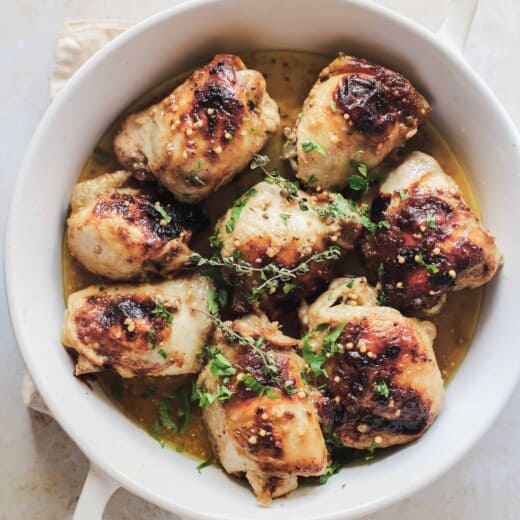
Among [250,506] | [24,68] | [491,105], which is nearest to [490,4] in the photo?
[491,105]

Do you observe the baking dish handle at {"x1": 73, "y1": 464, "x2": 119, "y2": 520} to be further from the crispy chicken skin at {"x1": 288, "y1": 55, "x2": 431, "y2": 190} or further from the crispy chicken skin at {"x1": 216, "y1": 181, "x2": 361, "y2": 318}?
the crispy chicken skin at {"x1": 288, "y1": 55, "x2": 431, "y2": 190}

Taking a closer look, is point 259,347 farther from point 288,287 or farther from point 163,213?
point 163,213

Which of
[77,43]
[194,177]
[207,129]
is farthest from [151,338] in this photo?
[77,43]

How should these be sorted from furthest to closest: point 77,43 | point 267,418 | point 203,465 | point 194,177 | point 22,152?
1. point 22,152
2. point 77,43
3. point 203,465
4. point 194,177
5. point 267,418

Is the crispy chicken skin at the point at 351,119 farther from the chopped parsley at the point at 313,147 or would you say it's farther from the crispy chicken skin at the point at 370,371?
the crispy chicken skin at the point at 370,371

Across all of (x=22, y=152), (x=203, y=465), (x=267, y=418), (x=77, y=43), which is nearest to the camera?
(x=267, y=418)

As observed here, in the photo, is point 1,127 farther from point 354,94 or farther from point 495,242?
point 495,242
